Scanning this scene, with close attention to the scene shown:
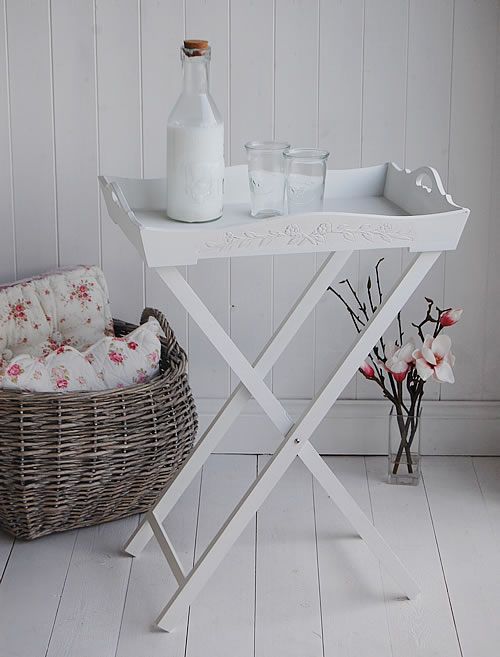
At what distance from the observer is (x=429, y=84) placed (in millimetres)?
2619

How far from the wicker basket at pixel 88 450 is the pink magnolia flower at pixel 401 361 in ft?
1.69

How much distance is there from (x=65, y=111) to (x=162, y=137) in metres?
0.25

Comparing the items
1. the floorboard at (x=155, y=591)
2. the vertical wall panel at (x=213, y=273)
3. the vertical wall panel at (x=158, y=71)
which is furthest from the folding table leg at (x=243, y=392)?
the vertical wall panel at (x=158, y=71)

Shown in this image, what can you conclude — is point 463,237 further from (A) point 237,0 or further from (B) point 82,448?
(B) point 82,448

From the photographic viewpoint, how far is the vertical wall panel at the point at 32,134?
8.41 feet

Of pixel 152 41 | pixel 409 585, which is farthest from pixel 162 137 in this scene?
pixel 409 585

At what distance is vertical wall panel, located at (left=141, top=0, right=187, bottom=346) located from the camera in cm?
256

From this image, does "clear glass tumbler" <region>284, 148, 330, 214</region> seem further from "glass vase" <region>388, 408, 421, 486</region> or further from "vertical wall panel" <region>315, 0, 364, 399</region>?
"glass vase" <region>388, 408, 421, 486</region>

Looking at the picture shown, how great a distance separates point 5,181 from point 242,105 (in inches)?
25.1

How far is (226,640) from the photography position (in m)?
2.04

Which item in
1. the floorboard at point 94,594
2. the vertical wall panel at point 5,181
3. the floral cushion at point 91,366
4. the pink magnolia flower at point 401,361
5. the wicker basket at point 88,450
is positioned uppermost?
the vertical wall panel at point 5,181

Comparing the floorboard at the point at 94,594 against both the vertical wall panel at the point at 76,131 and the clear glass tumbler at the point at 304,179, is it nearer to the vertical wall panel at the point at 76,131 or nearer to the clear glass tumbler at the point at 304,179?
the vertical wall panel at the point at 76,131

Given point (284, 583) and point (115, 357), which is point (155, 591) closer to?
point (284, 583)

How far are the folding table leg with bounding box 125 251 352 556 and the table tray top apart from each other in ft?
0.47
